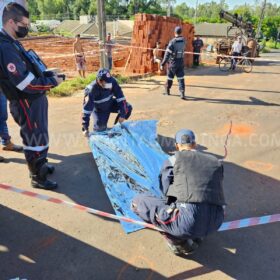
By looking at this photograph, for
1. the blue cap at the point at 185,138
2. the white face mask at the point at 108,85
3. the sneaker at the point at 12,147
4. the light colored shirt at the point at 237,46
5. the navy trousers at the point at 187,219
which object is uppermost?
the light colored shirt at the point at 237,46

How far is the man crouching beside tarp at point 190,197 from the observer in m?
2.66

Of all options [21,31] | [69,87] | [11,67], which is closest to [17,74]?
[11,67]

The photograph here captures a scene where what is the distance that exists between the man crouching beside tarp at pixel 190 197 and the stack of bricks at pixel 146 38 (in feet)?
33.1

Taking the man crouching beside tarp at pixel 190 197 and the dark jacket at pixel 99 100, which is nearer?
the man crouching beside tarp at pixel 190 197

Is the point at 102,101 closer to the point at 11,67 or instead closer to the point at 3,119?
the point at 3,119

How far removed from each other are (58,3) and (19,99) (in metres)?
102

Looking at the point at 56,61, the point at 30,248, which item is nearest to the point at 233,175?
the point at 30,248

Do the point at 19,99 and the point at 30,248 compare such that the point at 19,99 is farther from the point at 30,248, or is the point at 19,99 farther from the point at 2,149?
the point at 2,149

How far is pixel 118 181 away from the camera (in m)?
4.00

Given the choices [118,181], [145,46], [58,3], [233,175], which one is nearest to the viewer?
[118,181]

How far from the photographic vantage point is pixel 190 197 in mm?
2656

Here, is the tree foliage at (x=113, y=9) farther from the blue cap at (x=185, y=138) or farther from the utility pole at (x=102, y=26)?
the blue cap at (x=185, y=138)

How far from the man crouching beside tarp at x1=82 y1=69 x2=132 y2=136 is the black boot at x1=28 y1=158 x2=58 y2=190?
119 centimetres

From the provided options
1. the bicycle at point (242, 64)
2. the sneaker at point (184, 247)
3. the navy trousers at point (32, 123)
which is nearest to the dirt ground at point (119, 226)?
the sneaker at point (184, 247)
